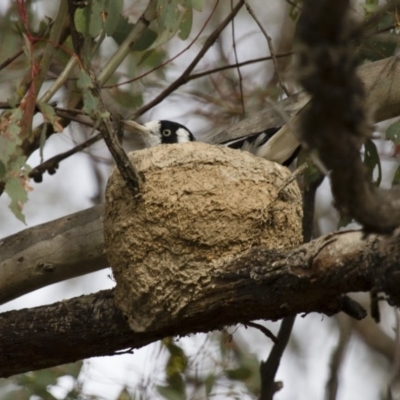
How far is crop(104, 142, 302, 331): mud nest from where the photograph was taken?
307 centimetres

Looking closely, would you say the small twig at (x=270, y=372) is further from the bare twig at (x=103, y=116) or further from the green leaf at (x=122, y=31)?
the green leaf at (x=122, y=31)

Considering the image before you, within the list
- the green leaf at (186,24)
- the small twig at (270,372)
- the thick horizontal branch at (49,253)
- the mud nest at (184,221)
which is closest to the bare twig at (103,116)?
the mud nest at (184,221)

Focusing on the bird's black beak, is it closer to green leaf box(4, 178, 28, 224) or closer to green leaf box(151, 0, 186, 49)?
green leaf box(151, 0, 186, 49)

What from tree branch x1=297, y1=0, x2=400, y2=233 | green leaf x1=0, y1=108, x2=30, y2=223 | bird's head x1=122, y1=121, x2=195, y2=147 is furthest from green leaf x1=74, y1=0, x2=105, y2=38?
tree branch x1=297, y1=0, x2=400, y2=233

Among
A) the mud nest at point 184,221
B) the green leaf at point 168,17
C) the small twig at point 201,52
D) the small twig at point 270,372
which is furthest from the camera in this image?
the small twig at point 201,52

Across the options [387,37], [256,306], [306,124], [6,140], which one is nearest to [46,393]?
[6,140]

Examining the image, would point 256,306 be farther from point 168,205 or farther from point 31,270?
point 31,270

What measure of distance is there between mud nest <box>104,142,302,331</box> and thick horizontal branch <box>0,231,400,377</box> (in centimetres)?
8

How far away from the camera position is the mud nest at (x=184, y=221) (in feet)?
10.1

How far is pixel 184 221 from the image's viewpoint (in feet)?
10.4

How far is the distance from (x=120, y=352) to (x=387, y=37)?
5.84ft

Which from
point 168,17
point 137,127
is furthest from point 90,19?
point 137,127

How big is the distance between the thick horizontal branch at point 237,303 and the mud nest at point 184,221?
0.08 meters

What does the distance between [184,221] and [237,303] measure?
0.44 meters
